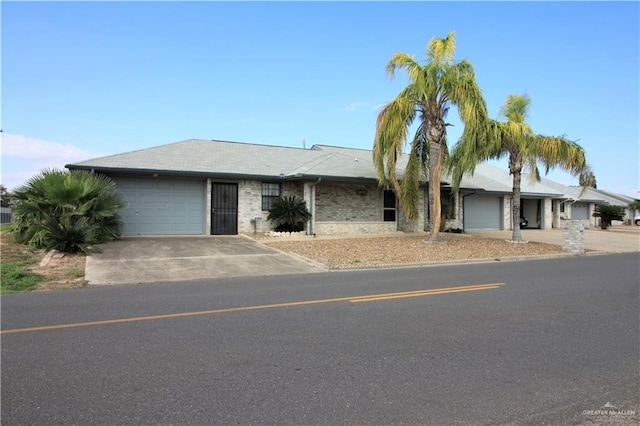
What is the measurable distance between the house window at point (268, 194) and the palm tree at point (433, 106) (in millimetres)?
5693

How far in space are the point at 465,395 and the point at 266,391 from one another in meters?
1.81

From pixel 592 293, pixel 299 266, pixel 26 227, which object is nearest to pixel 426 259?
pixel 299 266

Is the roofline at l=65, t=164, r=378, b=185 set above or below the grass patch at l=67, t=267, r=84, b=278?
above

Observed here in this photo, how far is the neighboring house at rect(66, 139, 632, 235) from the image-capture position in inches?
774

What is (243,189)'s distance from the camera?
21.2 meters

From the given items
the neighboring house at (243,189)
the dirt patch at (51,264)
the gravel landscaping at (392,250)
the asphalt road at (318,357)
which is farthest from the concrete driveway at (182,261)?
the neighboring house at (243,189)

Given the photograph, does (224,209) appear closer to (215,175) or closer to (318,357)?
(215,175)

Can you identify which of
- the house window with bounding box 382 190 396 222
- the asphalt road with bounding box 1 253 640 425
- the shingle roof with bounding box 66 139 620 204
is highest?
the shingle roof with bounding box 66 139 620 204

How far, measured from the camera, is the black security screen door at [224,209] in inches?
821

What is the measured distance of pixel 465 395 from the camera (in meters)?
4.06

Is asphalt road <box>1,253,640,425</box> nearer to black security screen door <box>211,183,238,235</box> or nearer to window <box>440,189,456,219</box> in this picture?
black security screen door <box>211,183,238,235</box>

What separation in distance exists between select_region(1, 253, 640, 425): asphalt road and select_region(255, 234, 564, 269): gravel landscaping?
5.40m

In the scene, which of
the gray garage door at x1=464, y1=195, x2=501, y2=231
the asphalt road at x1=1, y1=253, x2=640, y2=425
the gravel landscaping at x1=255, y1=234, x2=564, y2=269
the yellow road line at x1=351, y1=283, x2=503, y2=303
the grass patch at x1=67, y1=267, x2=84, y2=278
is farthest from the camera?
the gray garage door at x1=464, y1=195, x2=501, y2=231

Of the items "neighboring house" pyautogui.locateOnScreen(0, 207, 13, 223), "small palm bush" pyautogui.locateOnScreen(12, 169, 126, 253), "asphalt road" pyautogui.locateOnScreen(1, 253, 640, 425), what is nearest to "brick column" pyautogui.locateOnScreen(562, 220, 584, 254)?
"asphalt road" pyautogui.locateOnScreen(1, 253, 640, 425)
